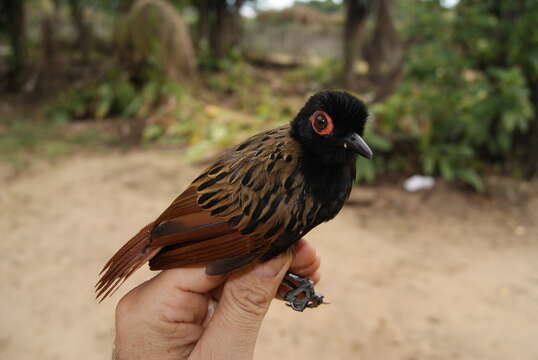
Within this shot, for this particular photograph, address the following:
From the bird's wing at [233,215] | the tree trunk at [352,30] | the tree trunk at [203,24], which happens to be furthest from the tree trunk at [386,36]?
the bird's wing at [233,215]

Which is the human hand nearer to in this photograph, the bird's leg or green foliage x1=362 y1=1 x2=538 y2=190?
the bird's leg

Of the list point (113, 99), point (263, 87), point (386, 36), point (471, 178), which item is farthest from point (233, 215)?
point (263, 87)

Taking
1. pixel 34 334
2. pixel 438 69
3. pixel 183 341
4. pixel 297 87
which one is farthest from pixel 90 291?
pixel 297 87

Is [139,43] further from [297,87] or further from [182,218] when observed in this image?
[182,218]

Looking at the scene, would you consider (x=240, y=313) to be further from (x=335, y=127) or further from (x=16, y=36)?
(x=16, y=36)

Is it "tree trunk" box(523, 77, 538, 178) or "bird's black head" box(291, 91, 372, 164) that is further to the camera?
"tree trunk" box(523, 77, 538, 178)

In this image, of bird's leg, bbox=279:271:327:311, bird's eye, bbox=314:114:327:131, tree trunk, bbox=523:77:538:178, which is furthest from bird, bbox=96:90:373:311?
tree trunk, bbox=523:77:538:178
